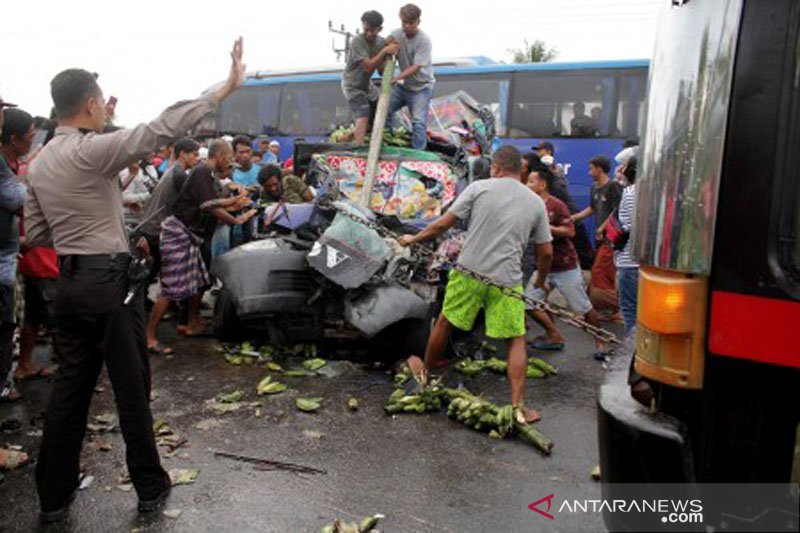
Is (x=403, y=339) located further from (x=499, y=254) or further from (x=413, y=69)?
(x=413, y=69)

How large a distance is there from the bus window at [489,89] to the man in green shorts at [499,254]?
9.40 metres

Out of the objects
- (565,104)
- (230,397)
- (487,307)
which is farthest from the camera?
(565,104)

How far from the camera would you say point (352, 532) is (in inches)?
120

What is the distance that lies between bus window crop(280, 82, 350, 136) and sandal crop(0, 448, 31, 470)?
42.0ft

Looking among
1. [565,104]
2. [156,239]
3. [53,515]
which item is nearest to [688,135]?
[53,515]

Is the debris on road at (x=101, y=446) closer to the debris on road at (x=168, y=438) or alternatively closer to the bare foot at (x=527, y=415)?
the debris on road at (x=168, y=438)

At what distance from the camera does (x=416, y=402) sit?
471 cm

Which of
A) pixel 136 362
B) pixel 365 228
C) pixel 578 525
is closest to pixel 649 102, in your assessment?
pixel 578 525

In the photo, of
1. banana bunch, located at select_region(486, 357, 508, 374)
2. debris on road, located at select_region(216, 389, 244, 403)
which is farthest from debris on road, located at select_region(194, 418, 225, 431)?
banana bunch, located at select_region(486, 357, 508, 374)

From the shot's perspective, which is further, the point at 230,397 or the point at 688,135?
the point at 230,397

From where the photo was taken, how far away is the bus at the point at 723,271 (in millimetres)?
1911

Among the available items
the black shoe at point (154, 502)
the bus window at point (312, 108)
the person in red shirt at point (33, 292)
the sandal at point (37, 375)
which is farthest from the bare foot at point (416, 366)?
the bus window at point (312, 108)

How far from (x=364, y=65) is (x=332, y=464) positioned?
5.32 metres

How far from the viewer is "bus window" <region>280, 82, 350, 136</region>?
16.0 meters
